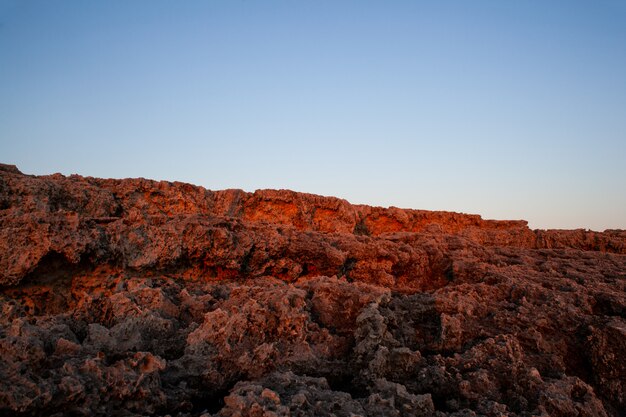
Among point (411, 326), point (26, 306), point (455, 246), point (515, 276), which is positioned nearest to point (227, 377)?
point (411, 326)

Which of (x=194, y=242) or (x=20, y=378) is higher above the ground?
(x=194, y=242)

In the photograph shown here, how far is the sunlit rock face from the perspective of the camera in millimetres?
2441

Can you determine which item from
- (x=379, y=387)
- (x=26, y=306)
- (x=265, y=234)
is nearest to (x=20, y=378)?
(x=379, y=387)

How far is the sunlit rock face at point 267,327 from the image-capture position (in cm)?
244

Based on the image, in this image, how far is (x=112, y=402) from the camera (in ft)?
7.64

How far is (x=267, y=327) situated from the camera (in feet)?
10.5

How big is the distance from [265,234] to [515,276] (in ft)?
10.8

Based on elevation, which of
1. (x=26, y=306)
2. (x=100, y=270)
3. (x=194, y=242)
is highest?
(x=194, y=242)

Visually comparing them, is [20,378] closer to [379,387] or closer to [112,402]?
[112,402]

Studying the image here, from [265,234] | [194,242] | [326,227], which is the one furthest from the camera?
[326,227]

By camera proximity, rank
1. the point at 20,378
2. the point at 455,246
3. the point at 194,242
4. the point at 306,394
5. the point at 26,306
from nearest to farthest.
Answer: the point at 20,378 → the point at 306,394 → the point at 26,306 → the point at 194,242 → the point at 455,246

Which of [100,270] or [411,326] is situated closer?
[411,326]

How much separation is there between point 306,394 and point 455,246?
5.63 meters

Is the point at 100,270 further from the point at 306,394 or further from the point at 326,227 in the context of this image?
the point at 326,227
